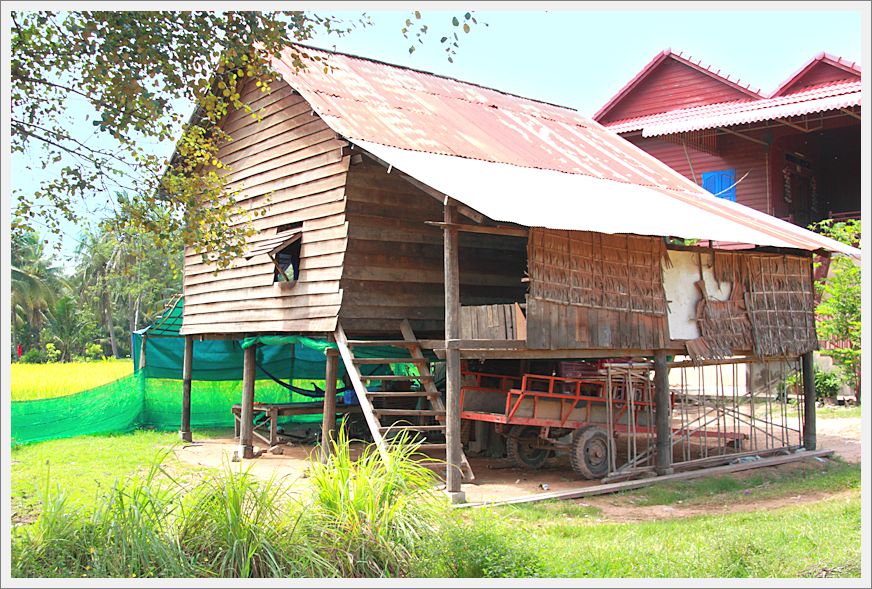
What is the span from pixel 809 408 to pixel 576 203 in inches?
277

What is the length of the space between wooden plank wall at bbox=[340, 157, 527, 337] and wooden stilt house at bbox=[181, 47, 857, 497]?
2cm

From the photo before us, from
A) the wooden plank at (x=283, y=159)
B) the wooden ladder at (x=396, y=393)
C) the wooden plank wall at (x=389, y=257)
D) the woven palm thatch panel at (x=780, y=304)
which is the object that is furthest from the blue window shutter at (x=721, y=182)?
the wooden ladder at (x=396, y=393)

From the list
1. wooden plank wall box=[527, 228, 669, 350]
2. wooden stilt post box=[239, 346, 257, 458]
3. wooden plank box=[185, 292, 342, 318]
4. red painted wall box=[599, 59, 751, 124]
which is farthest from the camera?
red painted wall box=[599, 59, 751, 124]

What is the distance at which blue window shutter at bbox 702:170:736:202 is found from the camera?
2489 centimetres

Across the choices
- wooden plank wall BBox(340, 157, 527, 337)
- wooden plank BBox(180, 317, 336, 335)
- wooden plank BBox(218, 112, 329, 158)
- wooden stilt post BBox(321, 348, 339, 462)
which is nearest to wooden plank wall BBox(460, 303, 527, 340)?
wooden plank wall BBox(340, 157, 527, 337)

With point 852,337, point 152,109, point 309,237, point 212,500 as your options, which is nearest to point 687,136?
point 852,337

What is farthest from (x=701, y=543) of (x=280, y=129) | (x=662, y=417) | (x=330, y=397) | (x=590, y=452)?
(x=280, y=129)

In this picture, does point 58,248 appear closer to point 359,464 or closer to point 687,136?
point 359,464

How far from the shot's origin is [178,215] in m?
9.66

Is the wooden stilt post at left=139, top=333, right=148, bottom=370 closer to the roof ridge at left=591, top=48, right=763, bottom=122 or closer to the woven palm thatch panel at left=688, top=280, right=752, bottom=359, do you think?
the woven palm thatch panel at left=688, top=280, right=752, bottom=359

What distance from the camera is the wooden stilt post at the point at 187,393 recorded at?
681 inches

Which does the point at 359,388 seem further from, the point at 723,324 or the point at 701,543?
the point at 723,324

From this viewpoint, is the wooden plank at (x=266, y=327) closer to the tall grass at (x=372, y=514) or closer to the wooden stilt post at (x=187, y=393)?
the wooden stilt post at (x=187, y=393)

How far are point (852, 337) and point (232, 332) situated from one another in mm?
14356
